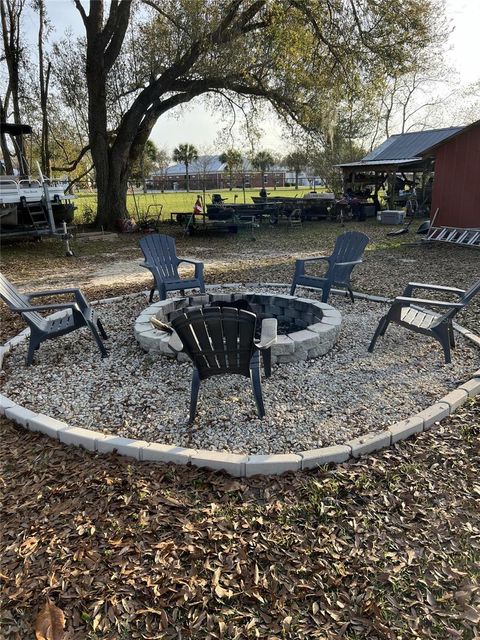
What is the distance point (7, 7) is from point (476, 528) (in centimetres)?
1812

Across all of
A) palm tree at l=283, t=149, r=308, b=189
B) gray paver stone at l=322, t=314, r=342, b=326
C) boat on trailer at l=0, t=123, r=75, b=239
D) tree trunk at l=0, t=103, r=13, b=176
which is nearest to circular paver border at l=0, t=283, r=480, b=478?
gray paver stone at l=322, t=314, r=342, b=326

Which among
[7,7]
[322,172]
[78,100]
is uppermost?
[7,7]

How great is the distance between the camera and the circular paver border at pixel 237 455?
2305 mm

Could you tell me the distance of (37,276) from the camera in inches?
306

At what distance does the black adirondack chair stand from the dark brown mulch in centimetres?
67

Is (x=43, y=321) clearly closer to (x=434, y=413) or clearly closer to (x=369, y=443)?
(x=369, y=443)

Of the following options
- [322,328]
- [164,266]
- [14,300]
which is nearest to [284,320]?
[322,328]

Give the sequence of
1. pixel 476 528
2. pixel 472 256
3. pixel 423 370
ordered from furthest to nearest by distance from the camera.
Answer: pixel 472 256 < pixel 423 370 < pixel 476 528

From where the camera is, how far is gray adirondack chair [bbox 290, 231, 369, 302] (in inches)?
193

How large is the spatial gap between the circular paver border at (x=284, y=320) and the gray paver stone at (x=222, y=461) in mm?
1311

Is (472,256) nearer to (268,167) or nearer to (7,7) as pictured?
(7,7)

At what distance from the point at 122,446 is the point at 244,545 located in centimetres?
96

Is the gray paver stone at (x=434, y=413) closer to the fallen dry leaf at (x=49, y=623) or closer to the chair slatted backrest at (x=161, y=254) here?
the fallen dry leaf at (x=49, y=623)

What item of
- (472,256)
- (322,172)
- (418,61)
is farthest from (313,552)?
(322,172)
